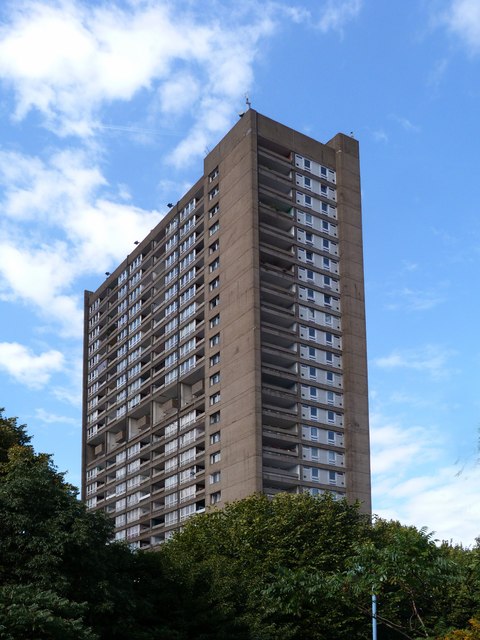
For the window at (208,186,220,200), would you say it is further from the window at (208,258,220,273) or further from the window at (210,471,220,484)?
the window at (210,471,220,484)

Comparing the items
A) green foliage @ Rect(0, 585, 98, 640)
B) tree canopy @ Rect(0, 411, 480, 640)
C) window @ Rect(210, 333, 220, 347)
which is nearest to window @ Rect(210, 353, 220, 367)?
window @ Rect(210, 333, 220, 347)

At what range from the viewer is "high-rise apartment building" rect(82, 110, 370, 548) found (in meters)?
97.1

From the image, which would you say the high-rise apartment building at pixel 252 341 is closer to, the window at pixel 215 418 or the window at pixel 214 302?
the window at pixel 214 302

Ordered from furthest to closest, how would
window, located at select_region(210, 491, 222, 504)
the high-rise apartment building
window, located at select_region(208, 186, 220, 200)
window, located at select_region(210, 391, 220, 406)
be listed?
1. window, located at select_region(208, 186, 220, 200)
2. window, located at select_region(210, 391, 220, 406)
3. window, located at select_region(210, 491, 222, 504)
4. the high-rise apartment building

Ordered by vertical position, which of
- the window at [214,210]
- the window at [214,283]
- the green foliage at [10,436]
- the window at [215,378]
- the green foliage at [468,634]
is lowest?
the green foliage at [468,634]

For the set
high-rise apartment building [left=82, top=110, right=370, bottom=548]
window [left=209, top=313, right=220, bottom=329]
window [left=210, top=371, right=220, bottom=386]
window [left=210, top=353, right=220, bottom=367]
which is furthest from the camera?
window [left=209, top=313, right=220, bottom=329]

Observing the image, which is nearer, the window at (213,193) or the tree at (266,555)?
the tree at (266,555)

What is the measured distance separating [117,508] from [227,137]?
51439mm

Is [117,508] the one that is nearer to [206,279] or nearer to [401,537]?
[206,279]

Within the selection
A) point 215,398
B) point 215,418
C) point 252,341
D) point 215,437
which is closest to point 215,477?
point 215,437

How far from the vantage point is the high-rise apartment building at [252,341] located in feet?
319

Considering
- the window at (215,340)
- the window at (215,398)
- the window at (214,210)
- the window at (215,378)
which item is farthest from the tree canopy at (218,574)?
the window at (214,210)

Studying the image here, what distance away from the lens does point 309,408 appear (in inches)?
3898

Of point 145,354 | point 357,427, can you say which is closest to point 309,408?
point 357,427
